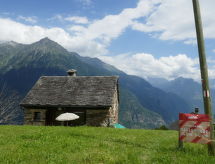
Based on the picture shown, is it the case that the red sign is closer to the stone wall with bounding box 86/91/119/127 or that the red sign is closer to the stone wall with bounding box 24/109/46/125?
the stone wall with bounding box 86/91/119/127

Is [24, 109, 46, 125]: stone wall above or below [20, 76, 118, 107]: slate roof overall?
below

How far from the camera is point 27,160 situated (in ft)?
22.7

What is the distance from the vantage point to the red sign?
9.09 metres

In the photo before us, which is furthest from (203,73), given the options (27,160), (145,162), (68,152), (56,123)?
(56,123)

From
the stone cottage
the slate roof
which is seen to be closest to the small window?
the stone cottage

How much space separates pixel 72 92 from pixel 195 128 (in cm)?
2992

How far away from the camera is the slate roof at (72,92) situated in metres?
35.7

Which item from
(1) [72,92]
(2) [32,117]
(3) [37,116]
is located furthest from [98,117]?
(2) [32,117]

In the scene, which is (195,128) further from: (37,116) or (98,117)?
(37,116)

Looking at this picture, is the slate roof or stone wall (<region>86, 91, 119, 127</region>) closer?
stone wall (<region>86, 91, 119, 127</region>)

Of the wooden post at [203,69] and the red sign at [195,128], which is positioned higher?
the wooden post at [203,69]

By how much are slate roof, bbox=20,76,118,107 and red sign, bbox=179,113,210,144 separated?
25.0m

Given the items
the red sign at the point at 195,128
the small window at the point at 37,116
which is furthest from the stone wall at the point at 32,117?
the red sign at the point at 195,128

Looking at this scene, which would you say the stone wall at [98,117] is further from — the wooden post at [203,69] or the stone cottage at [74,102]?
the wooden post at [203,69]
